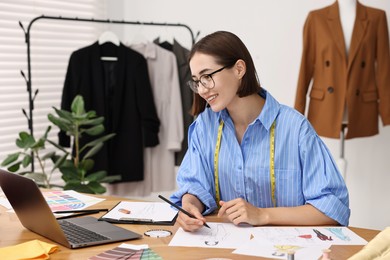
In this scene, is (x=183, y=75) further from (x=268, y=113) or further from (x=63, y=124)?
(x=268, y=113)

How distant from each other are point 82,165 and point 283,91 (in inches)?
61.0

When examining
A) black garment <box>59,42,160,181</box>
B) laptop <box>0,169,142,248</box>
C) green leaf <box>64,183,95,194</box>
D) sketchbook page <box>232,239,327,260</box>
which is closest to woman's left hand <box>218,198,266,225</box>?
sketchbook page <box>232,239,327,260</box>

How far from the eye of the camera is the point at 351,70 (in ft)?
10.7

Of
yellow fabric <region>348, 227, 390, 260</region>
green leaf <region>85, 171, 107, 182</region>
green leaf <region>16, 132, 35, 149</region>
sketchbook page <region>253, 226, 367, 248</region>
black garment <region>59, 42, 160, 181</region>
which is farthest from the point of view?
black garment <region>59, 42, 160, 181</region>

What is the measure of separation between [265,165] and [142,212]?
47 centimetres

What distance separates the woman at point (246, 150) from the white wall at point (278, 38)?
6.02 feet

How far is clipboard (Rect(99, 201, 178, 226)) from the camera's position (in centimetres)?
181

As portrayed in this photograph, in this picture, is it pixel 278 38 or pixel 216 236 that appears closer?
pixel 216 236

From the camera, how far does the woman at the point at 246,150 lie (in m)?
1.89

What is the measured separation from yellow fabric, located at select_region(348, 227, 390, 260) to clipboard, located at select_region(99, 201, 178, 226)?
706mm

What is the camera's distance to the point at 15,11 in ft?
11.9

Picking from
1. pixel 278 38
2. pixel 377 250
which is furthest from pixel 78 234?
pixel 278 38

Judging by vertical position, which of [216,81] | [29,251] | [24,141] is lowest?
[29,251]

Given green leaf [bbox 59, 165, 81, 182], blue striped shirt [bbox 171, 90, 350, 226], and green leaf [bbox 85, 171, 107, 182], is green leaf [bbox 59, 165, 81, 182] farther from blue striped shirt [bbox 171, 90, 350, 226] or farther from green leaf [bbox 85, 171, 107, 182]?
blue striped shirt [bbox 171, 90, 350, 226]
